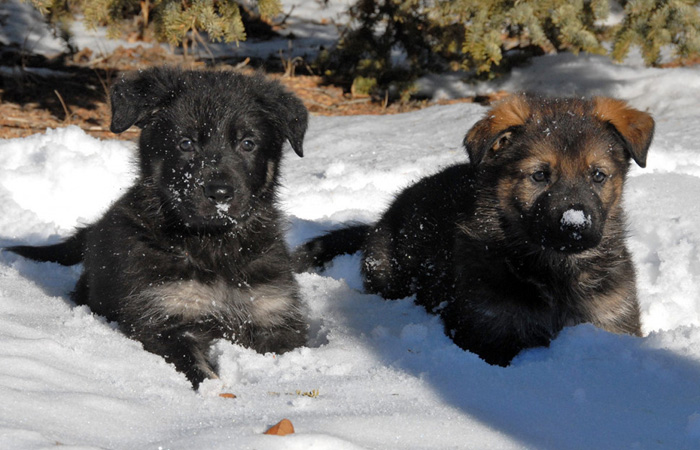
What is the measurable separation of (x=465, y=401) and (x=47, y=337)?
175 centimetres

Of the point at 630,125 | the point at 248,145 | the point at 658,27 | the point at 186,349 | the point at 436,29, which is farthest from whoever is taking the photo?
the point at 436,29

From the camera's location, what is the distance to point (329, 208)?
6.25 meters

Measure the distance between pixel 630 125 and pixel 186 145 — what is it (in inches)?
88.1

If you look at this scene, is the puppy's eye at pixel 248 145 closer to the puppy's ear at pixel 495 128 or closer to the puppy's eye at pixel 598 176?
the puppy's ear at pixel 495 128

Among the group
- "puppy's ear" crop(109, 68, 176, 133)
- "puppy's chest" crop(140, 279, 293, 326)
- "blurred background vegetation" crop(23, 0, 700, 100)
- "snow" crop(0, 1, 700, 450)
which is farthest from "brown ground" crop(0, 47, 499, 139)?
"puppy's chest" crop(140, 279, 293, 326)

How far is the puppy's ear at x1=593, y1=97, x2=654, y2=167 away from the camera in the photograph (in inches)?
→ 156

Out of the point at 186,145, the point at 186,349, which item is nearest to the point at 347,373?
the point at 186,349

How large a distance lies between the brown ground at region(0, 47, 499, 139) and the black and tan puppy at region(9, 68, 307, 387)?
12.3ft

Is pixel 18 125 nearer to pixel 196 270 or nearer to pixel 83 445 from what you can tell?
pixel 196 270

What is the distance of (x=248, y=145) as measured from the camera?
12.7 ft

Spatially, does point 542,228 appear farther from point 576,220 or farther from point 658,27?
point 658,27

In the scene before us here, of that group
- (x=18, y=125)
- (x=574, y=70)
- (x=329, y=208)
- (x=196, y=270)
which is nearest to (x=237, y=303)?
(x=196, y=270)

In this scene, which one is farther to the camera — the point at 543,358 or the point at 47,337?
the point at 543,358

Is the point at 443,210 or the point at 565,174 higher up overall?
the point at 565,174
